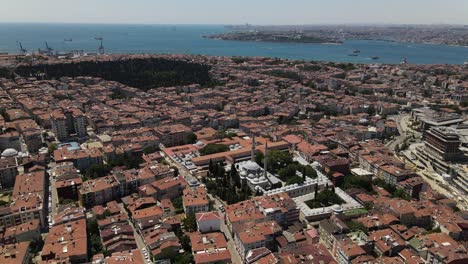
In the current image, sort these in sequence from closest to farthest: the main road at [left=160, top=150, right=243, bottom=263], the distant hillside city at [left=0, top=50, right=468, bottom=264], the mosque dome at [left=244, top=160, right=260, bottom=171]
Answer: the distant hillside city at [left=0, top=50, right=468, bottom=264] < the main road at [left=160, top=150, right=243, bottom=263] < the mosque dome at [left=244, top=160, right=260, bottom=171]

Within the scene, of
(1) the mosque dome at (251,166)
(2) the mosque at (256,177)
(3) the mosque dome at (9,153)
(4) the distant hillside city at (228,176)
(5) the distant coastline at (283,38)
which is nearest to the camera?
(4) the distant hillside city at (228,176)

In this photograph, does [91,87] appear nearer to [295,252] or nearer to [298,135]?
[298,135]

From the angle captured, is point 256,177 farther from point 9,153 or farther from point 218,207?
point 9,153

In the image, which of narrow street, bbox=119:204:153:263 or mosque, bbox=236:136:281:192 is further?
mosque, bbox=236:136:281:192

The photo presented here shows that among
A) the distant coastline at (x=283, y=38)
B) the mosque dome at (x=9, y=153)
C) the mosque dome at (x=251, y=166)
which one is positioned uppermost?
the distant coastline at (x=283, y=38)

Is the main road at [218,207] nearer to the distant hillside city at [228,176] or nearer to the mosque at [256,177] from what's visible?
the distant hillside city at [228,176]

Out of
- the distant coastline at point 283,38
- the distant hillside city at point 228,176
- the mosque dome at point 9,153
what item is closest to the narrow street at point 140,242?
the distant hillside city at point 228,176

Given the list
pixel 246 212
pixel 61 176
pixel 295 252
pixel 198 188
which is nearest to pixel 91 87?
pixel 61 176

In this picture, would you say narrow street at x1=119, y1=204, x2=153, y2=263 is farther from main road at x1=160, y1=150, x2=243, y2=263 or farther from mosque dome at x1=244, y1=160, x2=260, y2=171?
mosque dome at x1=244, y1=160, x2=260, y2=171

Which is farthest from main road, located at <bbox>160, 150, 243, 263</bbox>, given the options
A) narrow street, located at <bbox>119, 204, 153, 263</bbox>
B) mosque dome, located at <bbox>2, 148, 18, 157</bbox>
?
mosque dome, located at <bbox>2, 148, 18, 157</bbox>

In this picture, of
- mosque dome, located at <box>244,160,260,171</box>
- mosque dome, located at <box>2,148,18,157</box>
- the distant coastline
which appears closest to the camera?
mosque dome, located at <box>244,160,260,171</box>

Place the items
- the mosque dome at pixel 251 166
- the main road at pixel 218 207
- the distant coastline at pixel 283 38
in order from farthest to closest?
the distant coastline at pixel 283 38, the mosque dome at pixel 251 166, the main road at pixel 218 207
